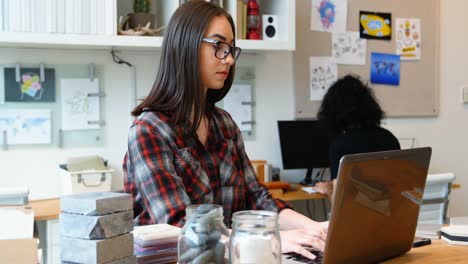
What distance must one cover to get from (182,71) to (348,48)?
2.31m

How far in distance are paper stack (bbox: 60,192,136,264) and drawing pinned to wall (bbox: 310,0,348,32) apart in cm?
281

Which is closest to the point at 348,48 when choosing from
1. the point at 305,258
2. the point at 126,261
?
the point at 305,258

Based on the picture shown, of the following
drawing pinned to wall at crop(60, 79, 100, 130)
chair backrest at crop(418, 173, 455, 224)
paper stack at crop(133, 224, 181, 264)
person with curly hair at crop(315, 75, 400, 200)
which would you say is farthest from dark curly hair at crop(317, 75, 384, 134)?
paper stack at crop(133, 224, 181, 264)

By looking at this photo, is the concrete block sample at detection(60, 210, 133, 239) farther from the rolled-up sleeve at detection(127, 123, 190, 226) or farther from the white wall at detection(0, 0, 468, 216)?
the white wall at detection(0, 0, 468, 216)

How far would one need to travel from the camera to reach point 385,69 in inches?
154

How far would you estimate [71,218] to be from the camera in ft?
3.56

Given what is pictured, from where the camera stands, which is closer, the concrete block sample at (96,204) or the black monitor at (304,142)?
the concrete block sample at (96,204)

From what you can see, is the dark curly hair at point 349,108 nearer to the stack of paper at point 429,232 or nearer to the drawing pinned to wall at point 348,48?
the drawing pinned to wall at point 348,48

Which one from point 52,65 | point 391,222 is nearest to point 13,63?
point 52,65

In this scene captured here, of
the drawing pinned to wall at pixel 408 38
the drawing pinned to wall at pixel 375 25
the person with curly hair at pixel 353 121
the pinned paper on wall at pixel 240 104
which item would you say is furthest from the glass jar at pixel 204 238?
the drawing pinned to wall at pixel 408 38

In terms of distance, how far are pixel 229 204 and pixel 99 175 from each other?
134 centimetres

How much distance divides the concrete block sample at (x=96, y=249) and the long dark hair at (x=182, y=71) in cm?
64

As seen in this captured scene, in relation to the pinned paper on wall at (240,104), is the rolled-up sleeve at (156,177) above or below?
below

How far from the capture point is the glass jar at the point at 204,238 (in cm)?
102
